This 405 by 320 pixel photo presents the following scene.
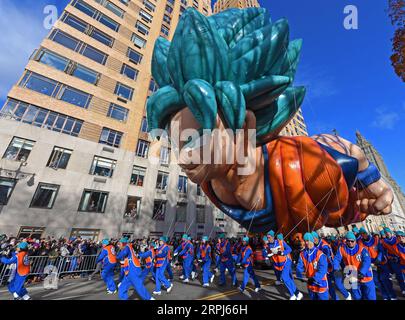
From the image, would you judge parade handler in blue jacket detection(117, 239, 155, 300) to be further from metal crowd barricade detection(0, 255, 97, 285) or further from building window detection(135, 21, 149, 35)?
building window detection(135, 21, 149, 35)

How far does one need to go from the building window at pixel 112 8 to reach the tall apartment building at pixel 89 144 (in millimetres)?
130

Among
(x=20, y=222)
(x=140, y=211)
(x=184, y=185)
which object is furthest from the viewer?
(x=184, y=185)

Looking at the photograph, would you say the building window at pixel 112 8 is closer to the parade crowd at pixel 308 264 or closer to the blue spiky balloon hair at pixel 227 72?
the blue spiky balloon hair at pixel 227 72

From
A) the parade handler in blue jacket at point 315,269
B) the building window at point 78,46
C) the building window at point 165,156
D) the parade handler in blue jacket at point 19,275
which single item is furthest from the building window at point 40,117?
the parade handler in blue jacket at point 315,269

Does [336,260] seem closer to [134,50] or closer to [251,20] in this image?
[251,20]

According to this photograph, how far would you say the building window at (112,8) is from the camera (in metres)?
22.7

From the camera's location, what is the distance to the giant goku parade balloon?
4473 millimetres

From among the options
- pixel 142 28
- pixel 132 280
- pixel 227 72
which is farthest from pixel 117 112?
pixel 227 72

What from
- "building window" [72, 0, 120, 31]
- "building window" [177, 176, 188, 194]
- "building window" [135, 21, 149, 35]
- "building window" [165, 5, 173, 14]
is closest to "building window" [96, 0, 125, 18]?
"building window" [72, 0, 120, 31]

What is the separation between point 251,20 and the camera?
19.0 ft

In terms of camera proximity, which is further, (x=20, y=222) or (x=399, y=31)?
(x=20, y=222)

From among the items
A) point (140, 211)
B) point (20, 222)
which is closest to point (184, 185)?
point (140, 211)

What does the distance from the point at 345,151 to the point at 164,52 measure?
6813 millimetres
